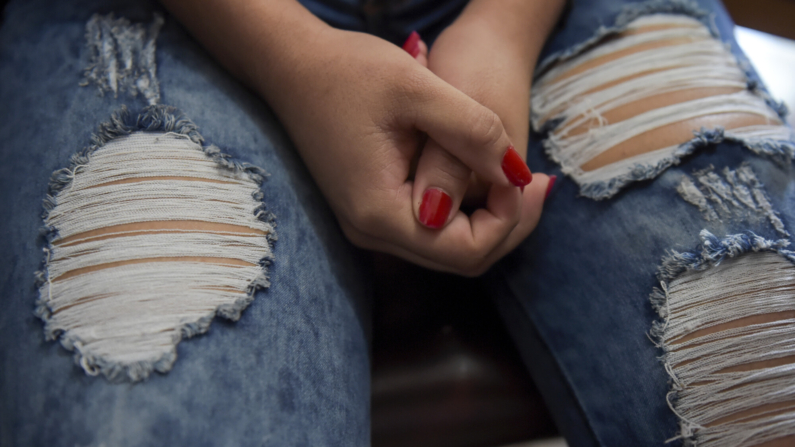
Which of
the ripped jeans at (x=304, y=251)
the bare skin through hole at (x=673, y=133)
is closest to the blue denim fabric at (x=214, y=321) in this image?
the ripped jeans at (x=304, y=251)

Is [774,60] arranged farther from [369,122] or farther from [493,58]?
[369,122]

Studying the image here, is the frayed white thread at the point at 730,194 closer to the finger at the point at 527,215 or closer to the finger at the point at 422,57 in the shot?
the finger at the point at 527,215

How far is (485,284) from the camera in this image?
A: 25.5 inches

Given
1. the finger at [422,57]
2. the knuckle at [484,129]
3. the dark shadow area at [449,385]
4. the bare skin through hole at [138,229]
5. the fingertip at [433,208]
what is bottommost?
the dark shadow area at [449,385]

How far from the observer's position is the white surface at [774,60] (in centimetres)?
152

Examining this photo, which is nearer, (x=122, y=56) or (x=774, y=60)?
(x=122, y=56)

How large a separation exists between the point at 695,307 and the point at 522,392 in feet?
0.85

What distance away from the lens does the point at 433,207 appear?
0.45m

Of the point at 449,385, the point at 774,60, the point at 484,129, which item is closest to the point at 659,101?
the point at 484,129

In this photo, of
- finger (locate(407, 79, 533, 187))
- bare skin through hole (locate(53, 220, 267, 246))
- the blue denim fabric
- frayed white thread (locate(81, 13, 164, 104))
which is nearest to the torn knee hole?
finger (locate(407, 79, 533, 187))

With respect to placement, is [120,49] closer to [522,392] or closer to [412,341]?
[412,341]

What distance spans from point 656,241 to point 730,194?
100 millimetres

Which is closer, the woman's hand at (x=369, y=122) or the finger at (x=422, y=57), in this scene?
the woman's hand at (x=369, y=122)

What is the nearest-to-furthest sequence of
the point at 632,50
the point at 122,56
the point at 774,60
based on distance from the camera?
the point at 122,56
the point at 632,50
the point at 774,60
